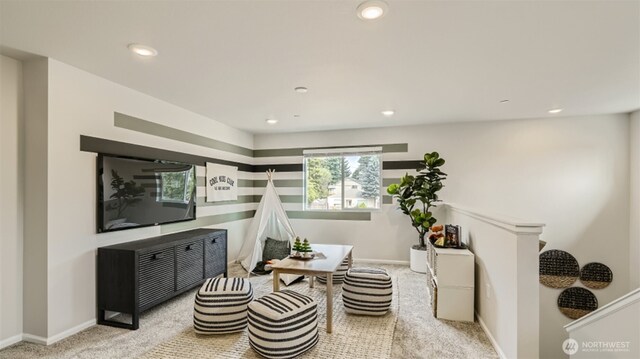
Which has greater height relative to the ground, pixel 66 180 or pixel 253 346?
pixel 66 180

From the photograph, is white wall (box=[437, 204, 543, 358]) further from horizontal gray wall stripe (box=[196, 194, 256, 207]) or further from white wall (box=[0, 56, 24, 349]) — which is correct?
white wall (box=[0, 56, 24, 349])

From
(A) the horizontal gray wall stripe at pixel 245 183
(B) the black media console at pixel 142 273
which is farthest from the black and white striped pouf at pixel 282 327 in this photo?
(A) the horizontal gray wall stripe at pixel 245 183

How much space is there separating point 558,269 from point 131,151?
6089 mm

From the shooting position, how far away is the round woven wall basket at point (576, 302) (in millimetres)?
4277

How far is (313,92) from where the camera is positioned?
332 cm

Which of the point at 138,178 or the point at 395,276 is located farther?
the point at 395,276

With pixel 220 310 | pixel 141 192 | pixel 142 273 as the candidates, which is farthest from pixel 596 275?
pixel 141 192

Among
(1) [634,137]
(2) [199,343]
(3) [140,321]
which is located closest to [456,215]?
(1) [634,137]

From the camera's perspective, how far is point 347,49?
7.52 feet

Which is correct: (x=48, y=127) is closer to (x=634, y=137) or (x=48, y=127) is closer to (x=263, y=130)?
(x=263, y=130)

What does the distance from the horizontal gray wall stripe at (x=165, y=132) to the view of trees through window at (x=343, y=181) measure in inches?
61.3

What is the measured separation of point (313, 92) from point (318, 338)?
2520 millimetres

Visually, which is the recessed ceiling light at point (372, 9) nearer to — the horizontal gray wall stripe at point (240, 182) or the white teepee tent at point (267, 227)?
the horizontal gray wall stripe at point (240, 182)

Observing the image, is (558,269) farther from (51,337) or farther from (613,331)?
(51,337)
